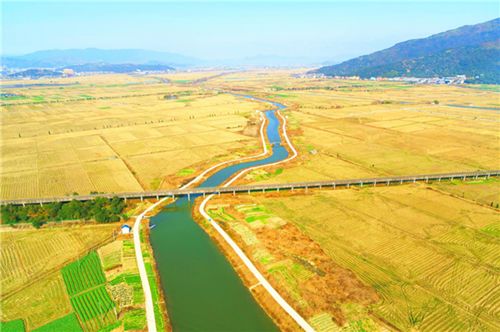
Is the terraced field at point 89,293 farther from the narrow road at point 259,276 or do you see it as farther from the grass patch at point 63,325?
the narrow road at point 259,276

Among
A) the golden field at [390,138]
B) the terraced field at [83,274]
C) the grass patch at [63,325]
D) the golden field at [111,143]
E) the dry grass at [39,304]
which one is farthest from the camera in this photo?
the golden field at [390,138]

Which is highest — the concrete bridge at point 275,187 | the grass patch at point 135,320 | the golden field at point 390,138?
the golden field at point 390,138

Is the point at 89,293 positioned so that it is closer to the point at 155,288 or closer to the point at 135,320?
the point at 155,288

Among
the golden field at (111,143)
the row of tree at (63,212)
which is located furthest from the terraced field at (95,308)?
the golden field at (111,143)

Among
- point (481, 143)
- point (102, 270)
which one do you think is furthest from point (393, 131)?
point (102, 270)

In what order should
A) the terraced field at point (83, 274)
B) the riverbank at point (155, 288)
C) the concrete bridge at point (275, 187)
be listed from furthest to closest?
the concrete bridge at point (275, 187), the terraced field at point (83, 274), the riverbank at point (155, 288)

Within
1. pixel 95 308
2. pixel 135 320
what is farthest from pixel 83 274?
pixel 135 320

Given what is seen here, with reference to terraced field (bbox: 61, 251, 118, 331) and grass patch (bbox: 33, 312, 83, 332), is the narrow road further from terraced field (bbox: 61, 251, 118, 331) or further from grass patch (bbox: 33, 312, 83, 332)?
grass patch (bbox: 33, 312, 83, 332)
